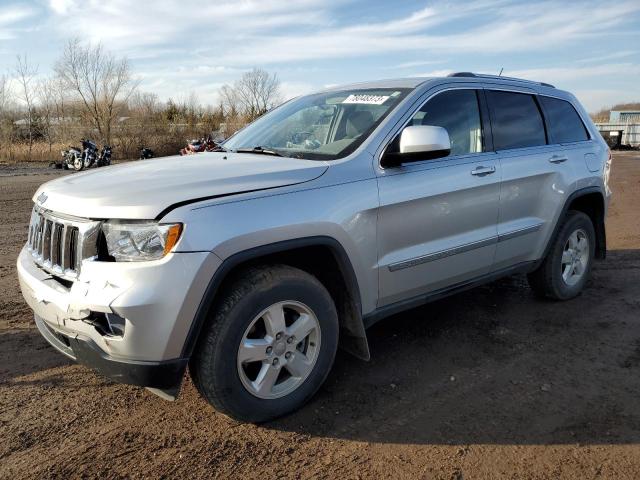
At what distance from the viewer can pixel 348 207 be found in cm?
311

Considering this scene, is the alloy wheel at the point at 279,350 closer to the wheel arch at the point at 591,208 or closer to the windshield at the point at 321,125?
the windshield at the point at 321,125

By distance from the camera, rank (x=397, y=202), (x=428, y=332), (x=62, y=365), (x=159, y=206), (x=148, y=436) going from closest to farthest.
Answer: (x=159, y=206)
(x=148, y=436)
(x=397, y=202)
(x=62, y=365)
(x=428, y=332)

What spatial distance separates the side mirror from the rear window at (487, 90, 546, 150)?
1067 millimetres

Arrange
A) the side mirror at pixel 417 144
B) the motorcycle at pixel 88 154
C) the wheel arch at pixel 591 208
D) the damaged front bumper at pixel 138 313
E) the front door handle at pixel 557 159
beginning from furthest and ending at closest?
the motorcycle at pixel 88 154 < the wheel arch at pixel 591 208 < the front door handle at pixel 557 159 < the side mirror at pixel 417 144 < the damaged front bumper at pixel 138 313

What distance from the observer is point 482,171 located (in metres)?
3.92

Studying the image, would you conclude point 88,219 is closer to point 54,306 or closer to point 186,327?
point 54,306

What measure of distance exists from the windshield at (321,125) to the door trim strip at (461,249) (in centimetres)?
78

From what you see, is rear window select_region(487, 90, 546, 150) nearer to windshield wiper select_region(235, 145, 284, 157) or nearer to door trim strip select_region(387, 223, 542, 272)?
door trim strip select_region(387, 223, 542, 272)

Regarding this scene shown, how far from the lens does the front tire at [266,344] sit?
2.74 m

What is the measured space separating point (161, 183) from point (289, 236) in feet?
2.34

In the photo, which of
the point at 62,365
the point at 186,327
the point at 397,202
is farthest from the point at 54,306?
the point at 397,202

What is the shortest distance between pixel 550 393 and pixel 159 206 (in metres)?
2.57

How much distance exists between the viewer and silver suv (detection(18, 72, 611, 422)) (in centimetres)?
256

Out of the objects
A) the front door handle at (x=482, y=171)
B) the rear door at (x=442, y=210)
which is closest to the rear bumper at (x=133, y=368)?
the rear door at (x=442, y=210)
